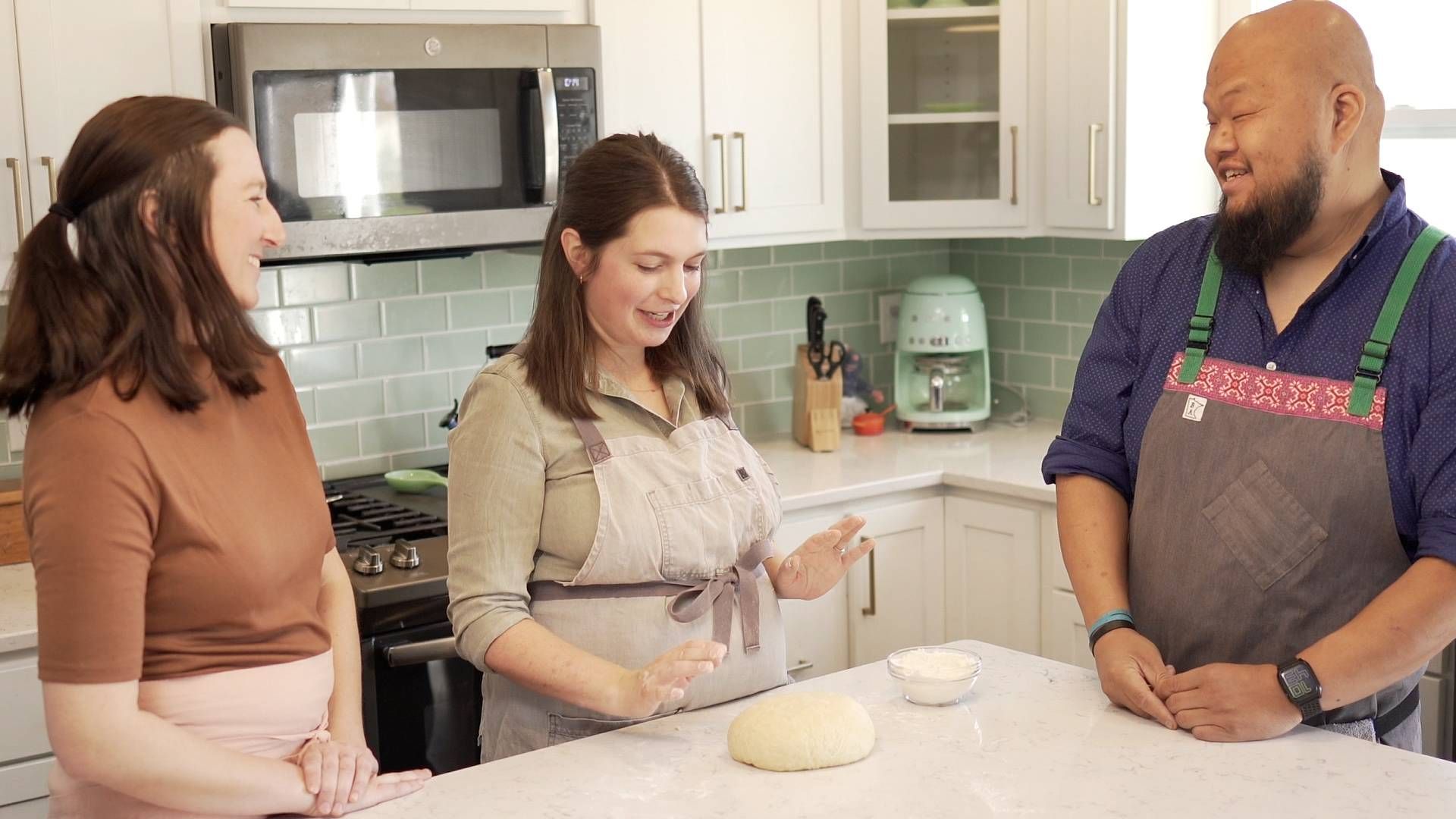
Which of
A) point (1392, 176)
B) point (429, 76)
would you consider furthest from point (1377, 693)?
point (429, 76)

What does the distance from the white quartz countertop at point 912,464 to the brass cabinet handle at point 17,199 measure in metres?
1.51

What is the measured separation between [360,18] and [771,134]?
1026 mm

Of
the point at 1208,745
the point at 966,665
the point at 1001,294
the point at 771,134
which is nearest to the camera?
the point at 1208,745

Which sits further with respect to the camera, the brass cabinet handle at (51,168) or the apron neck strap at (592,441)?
the brass cabinet handle at (51,168)

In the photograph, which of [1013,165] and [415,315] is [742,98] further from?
[415,315]

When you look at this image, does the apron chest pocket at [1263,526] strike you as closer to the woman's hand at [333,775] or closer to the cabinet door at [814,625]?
the woman's hand at [333,775]

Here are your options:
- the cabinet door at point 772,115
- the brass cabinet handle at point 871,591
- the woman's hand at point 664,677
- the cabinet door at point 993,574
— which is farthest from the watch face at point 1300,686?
the cabinet door at point 772,115

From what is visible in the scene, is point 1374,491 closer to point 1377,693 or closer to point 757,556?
point 1377,693

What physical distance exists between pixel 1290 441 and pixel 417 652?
1517mm

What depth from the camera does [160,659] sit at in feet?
4.63

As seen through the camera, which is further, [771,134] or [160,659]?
[771,134]

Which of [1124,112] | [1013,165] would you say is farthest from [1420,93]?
[1013,165]

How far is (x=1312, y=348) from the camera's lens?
5.91 feet

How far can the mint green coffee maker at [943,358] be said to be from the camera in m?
3.76
